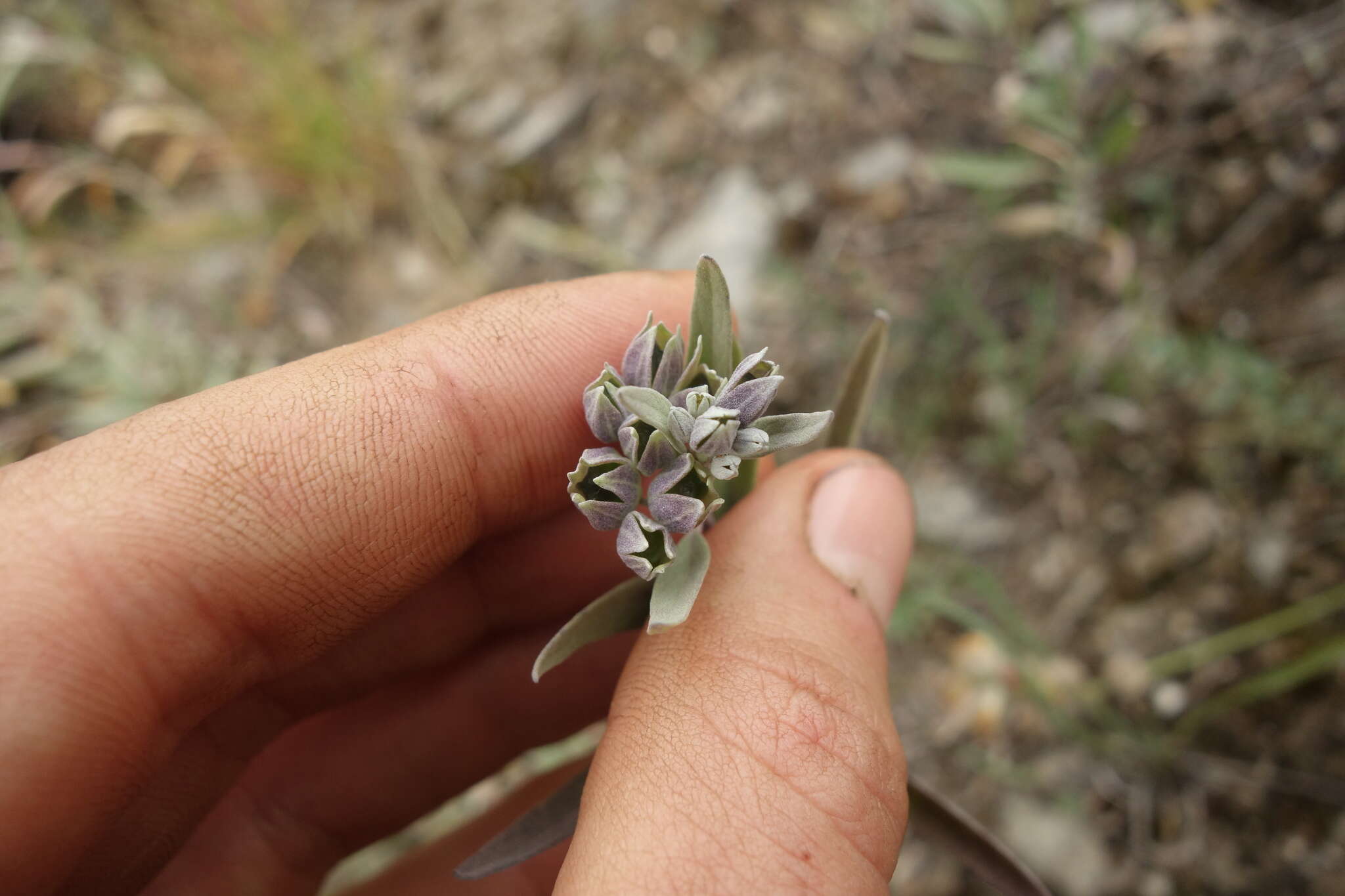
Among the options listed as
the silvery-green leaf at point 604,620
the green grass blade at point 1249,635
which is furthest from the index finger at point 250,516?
the green grass blade at point 1249,635

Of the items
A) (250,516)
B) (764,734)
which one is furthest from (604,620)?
(250,516)

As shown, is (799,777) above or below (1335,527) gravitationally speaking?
above

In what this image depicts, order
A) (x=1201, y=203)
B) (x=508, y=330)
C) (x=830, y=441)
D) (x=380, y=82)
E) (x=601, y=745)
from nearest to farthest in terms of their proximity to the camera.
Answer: (x=601, y=745) < (x=508, y=330) < (x=830, y=441) < (x=1201, y=203) < (x=380, y=82)

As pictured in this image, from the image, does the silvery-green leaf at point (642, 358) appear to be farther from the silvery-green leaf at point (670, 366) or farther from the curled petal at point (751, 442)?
the curled petal at point (751, 442)

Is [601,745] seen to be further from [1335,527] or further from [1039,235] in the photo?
[1039,235]

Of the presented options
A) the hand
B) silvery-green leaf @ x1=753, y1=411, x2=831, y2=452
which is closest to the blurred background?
the hand

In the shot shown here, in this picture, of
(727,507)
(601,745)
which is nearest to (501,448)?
(727,507)

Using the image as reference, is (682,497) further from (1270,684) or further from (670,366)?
(1270,684)
